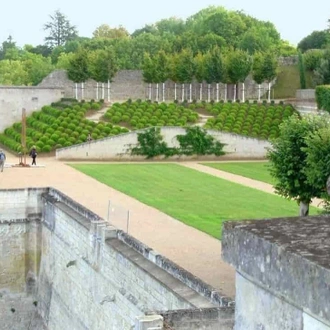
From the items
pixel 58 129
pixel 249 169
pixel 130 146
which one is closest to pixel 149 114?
pixel 130 146

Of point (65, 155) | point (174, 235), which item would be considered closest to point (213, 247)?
point (174, 235)

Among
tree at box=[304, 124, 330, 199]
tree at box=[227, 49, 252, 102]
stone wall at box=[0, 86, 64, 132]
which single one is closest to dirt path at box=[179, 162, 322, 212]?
tree at box=[304, 124, 330, 199]

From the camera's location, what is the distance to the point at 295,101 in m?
47.1

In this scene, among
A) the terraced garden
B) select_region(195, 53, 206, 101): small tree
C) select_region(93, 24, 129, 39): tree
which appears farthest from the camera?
select_region(93, 24, 129, 39): tree

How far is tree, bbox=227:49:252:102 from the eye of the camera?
4928 cm

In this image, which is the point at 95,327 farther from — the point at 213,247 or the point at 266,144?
the point at 266,144

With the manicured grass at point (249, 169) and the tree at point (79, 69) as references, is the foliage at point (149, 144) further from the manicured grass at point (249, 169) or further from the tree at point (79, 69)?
the tree at point (79, 69)

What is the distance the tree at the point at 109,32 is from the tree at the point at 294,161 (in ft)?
274

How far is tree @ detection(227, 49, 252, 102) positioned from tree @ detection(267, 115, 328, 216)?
31.2 meters

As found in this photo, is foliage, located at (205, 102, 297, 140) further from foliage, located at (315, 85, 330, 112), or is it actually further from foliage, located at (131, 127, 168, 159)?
foliage, located at (131, 127, 168, 159)

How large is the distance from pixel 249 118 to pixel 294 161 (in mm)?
25318

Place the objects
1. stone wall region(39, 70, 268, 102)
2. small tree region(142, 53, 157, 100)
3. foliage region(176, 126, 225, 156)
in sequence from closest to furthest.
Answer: foliage region(176, 126, 225, 156), small tree region(142, 53, 157, 100), stone wall region(39, 70, 268, 102)

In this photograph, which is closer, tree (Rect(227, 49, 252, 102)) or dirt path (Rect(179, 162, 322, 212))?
dirt path (Rect(179, 162, 322, 212))

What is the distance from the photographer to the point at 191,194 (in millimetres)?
26281
